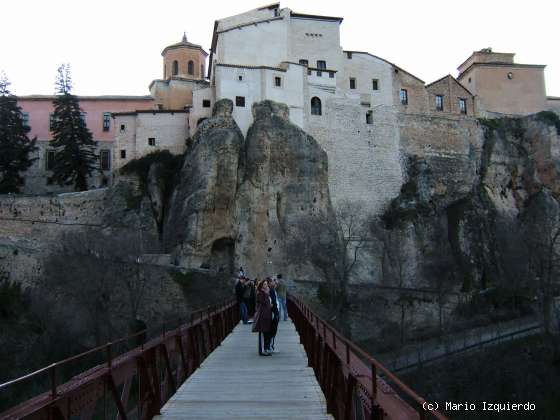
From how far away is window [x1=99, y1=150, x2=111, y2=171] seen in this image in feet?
155

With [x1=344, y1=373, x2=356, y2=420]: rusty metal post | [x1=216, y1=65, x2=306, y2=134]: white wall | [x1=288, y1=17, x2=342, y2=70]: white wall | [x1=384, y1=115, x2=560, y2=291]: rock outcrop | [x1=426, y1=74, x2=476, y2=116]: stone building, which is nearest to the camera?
[x1=344, y1=373, x2=356, y2=420]: rusty metal post

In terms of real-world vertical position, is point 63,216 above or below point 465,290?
above

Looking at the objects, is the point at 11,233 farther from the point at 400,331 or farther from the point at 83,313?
the point at 400,331

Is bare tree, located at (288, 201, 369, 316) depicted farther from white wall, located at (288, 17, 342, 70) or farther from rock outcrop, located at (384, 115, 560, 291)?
white wall, located at (288, 17, 342, 70)

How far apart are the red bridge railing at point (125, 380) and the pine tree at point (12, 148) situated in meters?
34.2

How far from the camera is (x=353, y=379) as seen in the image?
616cm

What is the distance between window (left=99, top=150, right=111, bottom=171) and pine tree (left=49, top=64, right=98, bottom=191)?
1.09 meters

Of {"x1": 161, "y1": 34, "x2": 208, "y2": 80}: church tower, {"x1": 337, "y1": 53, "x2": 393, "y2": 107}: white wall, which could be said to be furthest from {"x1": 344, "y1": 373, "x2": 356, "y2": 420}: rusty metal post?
{"x1": 161, "y1": 34, "x2": 208, "y2": 80}: church tower

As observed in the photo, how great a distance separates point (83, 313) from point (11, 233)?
9457 mm

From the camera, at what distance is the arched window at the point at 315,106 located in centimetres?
4434

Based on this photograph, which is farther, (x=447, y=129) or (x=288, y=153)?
(x=447, y=129)

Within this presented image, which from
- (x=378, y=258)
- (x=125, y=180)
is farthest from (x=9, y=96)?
(x=378, y=258)

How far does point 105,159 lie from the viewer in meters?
47.8

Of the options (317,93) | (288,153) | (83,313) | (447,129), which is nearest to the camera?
(83,313)
